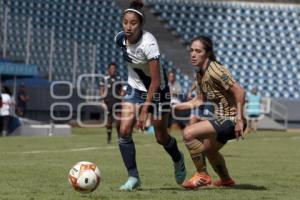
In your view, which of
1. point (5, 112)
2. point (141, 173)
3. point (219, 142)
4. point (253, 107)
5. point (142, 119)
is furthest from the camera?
point (253, 107)

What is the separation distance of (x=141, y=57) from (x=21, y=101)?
22327 millimetres

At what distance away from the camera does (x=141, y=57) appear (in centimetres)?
904

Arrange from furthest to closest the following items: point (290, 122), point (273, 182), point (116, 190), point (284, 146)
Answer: point (290, 122), point (284, 146), point (273, 182), point (116, 190)

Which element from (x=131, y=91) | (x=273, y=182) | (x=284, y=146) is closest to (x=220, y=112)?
(x=131, y=91)

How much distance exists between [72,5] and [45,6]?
1.38m

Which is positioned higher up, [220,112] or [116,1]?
[116,1]

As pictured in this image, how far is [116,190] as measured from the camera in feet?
29.6

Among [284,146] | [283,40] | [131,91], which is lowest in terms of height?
[284,146]

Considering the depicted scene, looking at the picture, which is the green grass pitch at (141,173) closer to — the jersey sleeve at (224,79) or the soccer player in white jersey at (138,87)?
the soccer player in white jersey at (138,87)

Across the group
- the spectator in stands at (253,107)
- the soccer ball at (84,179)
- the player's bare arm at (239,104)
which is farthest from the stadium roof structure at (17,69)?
the soccer ball at (84,179)

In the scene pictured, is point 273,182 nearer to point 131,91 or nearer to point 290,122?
point 131,91

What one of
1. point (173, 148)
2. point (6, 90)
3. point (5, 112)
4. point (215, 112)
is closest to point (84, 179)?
point (173, 148)

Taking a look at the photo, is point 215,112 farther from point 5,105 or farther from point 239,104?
point 5,105

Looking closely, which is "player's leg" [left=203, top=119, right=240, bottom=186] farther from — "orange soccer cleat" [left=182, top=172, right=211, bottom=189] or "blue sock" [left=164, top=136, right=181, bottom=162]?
"blue sock" [left=164, top=136, right=181, bottom=162]
